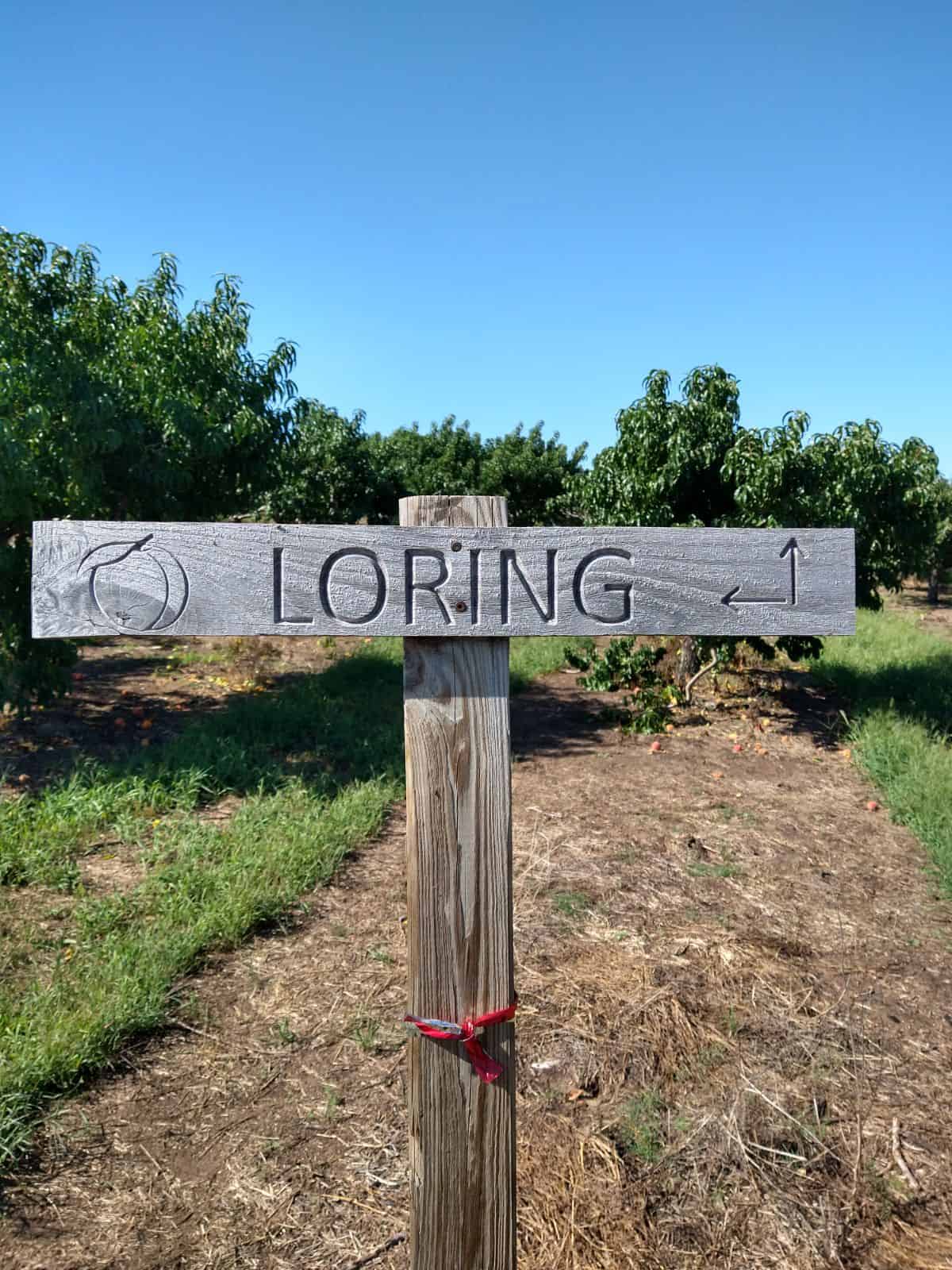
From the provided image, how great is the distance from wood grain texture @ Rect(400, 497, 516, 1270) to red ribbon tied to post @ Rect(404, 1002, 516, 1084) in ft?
0.04

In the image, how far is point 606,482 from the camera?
314 inches

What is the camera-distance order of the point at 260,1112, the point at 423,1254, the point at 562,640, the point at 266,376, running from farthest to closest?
the point at 562,640, the point at 266,376, the point at 260,1112, the point at 423,1254

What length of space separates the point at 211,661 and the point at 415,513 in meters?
8.38

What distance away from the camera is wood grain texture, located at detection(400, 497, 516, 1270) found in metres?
1.73

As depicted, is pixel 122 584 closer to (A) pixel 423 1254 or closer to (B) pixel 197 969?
(A) pixel 423 1254

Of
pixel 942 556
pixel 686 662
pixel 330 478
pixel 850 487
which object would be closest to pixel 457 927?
pixel 850 487

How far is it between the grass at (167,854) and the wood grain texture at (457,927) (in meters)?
1.56

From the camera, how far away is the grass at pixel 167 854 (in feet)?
10.2

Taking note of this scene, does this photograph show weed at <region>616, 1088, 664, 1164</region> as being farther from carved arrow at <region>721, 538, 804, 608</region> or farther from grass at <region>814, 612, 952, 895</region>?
grass at <region>814, 612, 952, 895</region>

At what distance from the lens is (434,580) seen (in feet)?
5.48

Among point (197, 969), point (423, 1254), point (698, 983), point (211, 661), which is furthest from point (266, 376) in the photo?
point (423, 1254)

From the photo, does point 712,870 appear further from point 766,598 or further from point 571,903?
point 766,598

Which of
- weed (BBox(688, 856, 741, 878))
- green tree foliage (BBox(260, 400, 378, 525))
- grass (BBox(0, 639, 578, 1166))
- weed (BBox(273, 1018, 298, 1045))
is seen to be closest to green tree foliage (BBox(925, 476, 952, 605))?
green tree foliage (BBox(260, 400, 378, 525))

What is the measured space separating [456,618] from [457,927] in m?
0.60
